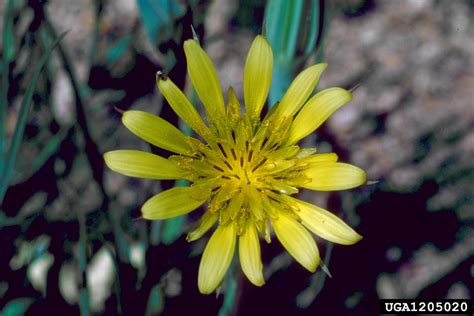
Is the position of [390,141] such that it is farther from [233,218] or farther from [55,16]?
[55,16]

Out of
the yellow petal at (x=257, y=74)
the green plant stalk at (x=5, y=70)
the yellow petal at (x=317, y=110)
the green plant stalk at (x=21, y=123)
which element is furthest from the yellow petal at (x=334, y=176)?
the green plant stalk at (x=5, y=70)

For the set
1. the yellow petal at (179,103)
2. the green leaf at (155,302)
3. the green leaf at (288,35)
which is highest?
the green leaf at (288,35)

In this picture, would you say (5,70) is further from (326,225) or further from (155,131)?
(326,225)

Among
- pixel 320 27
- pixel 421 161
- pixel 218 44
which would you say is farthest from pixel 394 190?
pixel 218 44

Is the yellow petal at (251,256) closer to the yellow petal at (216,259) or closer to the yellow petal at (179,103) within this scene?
the yellow petal at (216,259)

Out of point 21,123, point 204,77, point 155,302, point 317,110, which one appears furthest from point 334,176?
point 21,123

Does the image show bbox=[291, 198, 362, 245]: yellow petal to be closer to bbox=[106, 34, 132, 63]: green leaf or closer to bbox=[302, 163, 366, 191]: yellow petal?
bbox=[302, 163, 366, 191]: yellow petal

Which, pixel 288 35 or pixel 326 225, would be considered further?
pixel 288 35
